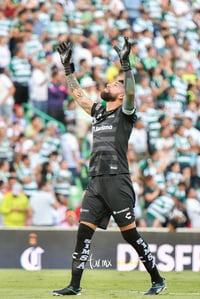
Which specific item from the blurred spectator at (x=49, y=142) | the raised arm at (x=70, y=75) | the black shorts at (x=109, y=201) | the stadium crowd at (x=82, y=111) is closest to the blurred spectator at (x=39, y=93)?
the stadium crowd at (x=82, y=111)

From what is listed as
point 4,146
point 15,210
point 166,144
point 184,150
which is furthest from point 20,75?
point 15,210

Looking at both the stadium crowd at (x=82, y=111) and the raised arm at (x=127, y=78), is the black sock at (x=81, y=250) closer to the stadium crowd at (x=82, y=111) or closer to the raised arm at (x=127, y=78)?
the raised arm at (x=127, y=78)

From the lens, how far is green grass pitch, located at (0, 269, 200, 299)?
10750 mm

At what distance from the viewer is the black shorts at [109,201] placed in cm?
1052

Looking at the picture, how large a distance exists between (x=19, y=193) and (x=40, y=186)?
615mm

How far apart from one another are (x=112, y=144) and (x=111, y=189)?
0.46 m

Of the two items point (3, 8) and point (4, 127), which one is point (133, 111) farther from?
point (3, 8)

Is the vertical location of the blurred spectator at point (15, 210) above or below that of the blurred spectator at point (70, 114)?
below

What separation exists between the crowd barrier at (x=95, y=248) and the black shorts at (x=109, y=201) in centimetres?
493

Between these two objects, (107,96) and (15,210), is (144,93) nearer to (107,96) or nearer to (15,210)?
(15,210)

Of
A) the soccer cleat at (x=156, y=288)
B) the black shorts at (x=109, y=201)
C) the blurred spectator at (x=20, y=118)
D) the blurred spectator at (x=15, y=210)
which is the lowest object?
the blurred spectator at (x=15, y=210)

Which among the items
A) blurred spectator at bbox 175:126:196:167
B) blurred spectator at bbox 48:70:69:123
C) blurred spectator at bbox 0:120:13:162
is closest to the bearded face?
blurred spectator at bbox 0:120:13:162

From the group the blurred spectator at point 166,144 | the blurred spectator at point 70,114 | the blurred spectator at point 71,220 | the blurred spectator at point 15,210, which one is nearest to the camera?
the blurred spectator at point 15,210

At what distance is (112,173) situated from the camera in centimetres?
1056
